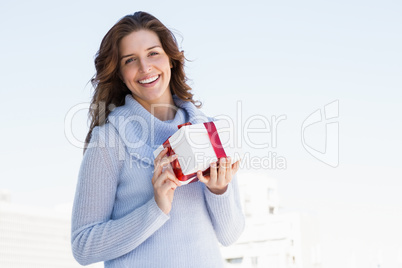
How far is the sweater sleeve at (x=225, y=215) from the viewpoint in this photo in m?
1.34

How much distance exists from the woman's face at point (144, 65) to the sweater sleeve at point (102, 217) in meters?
0.17

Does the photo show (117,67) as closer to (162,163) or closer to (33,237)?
(162,163)

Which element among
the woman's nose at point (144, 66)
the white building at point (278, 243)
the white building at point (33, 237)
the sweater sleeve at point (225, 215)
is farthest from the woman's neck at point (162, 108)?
the white building at point (33, 237)

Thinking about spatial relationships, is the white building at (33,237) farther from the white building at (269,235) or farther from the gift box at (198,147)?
the gift box at (198,147)

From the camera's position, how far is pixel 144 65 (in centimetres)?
141

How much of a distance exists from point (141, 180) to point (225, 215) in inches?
9.3

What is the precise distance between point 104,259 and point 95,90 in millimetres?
526

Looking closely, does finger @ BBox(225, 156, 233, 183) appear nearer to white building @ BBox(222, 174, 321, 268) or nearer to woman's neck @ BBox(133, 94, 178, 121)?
woman's neck @ BBox(133, 94, 178, 121)

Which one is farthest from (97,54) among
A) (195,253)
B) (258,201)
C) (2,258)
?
(2,258)

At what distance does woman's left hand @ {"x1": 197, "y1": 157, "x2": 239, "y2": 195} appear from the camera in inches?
47.6

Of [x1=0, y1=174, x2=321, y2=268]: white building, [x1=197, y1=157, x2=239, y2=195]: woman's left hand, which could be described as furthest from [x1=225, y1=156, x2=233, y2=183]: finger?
[x1=0, y1=174, x2=321, y2=268]: white building

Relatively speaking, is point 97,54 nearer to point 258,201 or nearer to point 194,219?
point 194,219

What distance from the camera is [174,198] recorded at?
4.39 ft

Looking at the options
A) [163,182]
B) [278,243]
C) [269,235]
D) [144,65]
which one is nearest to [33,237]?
[269,235]
